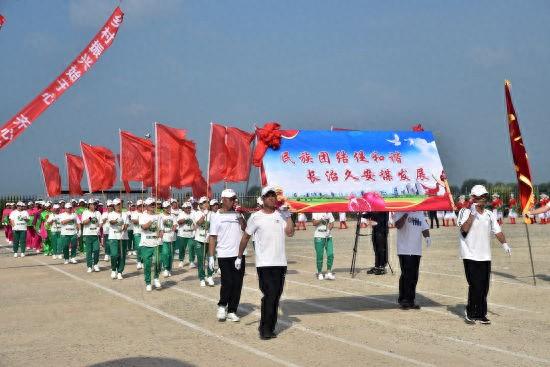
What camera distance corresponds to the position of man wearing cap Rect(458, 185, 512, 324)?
9.72 metres

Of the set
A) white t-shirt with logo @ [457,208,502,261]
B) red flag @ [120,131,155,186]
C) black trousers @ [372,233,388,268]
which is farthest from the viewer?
red flag @ [120,131,155,186]

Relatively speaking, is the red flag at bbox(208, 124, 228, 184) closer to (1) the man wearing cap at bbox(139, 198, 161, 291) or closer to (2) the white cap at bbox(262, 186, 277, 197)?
(1) the man wearing cap at bbox(139, 198, 161, 291)

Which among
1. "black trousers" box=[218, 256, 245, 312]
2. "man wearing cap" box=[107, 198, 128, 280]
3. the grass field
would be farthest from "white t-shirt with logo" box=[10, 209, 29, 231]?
"black trousers" box=[218, 256, 245, 312]

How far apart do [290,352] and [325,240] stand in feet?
22.5

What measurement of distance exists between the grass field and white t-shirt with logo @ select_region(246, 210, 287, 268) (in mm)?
1031

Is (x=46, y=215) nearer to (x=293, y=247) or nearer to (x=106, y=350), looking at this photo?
(x=293, y=247)

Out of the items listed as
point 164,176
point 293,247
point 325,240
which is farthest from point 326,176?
point 293,247

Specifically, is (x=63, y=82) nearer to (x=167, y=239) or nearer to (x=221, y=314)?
(x=167, y=239)

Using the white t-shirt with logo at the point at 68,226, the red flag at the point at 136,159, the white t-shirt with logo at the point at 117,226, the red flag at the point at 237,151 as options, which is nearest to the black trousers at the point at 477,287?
the red flag at the point at 237,151

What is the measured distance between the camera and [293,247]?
25734mm

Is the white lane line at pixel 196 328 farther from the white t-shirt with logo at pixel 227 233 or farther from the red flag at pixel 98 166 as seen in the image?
the red flag at pixel 98 166

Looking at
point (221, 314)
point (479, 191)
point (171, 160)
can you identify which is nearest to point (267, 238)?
point (221, 314)

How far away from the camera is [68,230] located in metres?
20.6

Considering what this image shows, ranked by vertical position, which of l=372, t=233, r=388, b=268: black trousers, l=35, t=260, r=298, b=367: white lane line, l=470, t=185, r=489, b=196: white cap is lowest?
l=35, t=260, r=298, b=367: white lane line
